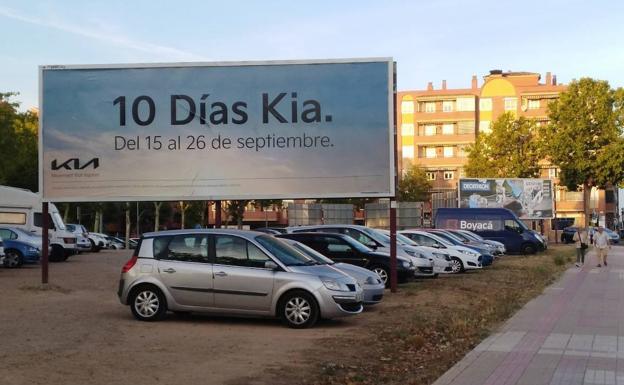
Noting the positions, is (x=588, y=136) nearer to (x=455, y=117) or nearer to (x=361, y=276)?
(x=455, y=117)

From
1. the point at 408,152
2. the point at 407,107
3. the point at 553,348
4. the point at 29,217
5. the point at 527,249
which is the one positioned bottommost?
the point at 527,249

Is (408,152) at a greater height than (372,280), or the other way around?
(408,152)

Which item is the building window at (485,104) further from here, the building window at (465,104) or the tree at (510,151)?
the tree at (510,151)

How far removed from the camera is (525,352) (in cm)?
994

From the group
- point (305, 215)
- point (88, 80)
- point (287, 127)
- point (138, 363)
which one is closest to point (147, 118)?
point (88, 80)

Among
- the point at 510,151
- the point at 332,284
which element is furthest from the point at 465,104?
the point at 332,284

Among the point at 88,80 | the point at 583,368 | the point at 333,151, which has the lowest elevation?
the point at 583,368

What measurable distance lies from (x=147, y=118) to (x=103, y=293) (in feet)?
15.0

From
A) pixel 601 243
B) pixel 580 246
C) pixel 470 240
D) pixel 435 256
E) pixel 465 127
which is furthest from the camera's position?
pixel 465 127

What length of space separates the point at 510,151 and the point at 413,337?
5598 centimetres

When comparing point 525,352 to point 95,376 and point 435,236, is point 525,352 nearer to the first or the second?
point 95,376

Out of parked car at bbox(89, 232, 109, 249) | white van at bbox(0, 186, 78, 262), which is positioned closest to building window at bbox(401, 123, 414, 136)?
parked car at bbox(89, 232, 109, 249)

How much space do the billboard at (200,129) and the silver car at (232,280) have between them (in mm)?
6029

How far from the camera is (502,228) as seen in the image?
1676 inches
